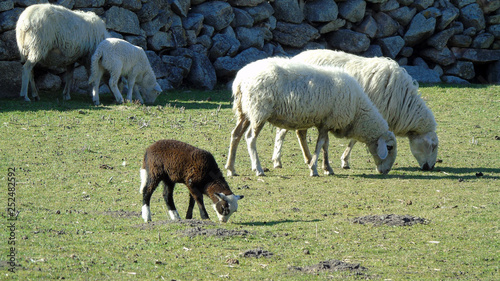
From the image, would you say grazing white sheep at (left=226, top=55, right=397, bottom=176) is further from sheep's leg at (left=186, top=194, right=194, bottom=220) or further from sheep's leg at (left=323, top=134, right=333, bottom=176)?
sheep's leg at (left=186, top=194, right=194, bottom=220)

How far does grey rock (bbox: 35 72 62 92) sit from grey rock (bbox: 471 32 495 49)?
1505cm

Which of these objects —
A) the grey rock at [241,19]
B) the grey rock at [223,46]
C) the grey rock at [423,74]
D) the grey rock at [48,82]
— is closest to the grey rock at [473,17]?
the grey rock at [423,74]

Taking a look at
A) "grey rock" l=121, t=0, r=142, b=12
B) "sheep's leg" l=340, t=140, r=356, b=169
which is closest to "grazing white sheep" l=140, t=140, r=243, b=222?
"sheep's leg" l=340, t=140, r=356, b=169

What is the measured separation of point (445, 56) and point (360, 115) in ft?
45.1

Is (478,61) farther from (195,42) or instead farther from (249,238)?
(249,238)

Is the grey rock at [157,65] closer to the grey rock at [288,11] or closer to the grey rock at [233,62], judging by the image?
the grey rock at [233,62]

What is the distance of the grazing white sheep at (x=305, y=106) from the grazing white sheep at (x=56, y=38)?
22.2 feet

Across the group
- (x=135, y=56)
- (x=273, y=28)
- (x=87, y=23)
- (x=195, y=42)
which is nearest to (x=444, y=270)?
(x=135, y=56)

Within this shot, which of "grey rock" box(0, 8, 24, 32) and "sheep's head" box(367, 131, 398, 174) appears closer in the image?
"sheep's head" box(367, 131, 398, 174)

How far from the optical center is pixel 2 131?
1208 centimetres

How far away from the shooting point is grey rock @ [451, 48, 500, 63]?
22.9 meters

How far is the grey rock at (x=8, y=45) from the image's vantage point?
15.5m

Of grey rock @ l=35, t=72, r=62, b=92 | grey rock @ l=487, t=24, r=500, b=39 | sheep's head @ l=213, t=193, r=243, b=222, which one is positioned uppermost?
sheep's head @ l=213, t=193, r=243, b=222

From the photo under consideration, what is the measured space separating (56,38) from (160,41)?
402cm
